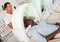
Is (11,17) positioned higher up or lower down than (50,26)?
higher up

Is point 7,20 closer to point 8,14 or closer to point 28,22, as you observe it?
point 8,14

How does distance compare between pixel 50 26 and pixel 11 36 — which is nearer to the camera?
pixel 11 36

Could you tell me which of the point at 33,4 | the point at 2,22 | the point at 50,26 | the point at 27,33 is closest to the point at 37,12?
the point at 33,4

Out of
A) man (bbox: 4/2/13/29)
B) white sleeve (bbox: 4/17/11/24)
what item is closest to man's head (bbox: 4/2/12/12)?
man (bbox: 4/2/13/29)

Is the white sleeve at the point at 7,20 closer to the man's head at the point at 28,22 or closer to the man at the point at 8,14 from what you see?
the man at the point at 8,14

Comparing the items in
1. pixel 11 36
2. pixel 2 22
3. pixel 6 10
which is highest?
pixel 6 10

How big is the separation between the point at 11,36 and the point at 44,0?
77cm

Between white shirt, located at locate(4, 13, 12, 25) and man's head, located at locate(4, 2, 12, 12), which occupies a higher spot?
man's head, located at locate(4, 2, 12, 12)

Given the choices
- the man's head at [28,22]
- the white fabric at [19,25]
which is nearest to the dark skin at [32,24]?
the man's head at [28,22]

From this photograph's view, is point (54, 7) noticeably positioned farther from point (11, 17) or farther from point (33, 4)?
point (11, 17)

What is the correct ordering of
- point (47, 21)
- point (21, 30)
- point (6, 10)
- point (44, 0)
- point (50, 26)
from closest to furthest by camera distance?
1. point (21, 30)
2. point (6, 10)
3. point (50, 26)
4. point (47, 21)
5. point (44, 0)

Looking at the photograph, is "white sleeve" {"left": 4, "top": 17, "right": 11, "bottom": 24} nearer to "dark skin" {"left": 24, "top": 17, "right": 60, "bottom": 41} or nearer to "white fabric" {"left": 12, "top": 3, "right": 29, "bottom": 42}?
"white fabric" {"left": 12, "top": 3, "right": 29, "bottom": 42}

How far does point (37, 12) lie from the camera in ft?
5.61

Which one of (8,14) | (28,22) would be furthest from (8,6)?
(28,22)
